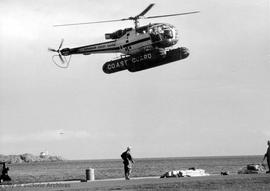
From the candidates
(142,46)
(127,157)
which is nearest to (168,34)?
(142,46)

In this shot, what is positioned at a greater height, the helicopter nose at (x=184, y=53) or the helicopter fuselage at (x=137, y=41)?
the helicopter fuselage at (x=137, y=41)

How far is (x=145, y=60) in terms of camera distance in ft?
121

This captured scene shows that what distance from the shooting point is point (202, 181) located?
79.4 feet

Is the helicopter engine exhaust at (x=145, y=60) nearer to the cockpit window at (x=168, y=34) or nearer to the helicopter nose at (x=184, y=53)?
the helicopter nose at (x=184, y=53)

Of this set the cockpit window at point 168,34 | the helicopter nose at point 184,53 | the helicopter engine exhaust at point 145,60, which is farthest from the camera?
the cockpit window at point 168,34

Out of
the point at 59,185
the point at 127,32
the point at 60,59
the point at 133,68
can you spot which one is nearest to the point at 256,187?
the point at 59,185

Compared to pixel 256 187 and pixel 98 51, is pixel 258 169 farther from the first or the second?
pixel 98 51

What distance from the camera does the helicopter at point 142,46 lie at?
36281 millimetres

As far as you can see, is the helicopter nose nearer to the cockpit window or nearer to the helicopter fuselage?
the helicopter fuselage

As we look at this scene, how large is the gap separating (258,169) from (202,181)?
8.01 m

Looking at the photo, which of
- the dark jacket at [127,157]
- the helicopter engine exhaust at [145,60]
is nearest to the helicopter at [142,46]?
the helicopter engine exhaust at [145,60]

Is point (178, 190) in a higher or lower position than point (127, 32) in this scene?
lower

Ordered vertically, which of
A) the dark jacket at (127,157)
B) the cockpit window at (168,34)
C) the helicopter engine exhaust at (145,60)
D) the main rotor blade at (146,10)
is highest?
the main rotor blade at (146,10)

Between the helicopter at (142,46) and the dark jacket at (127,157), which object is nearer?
the dark jacket at (127,157)
